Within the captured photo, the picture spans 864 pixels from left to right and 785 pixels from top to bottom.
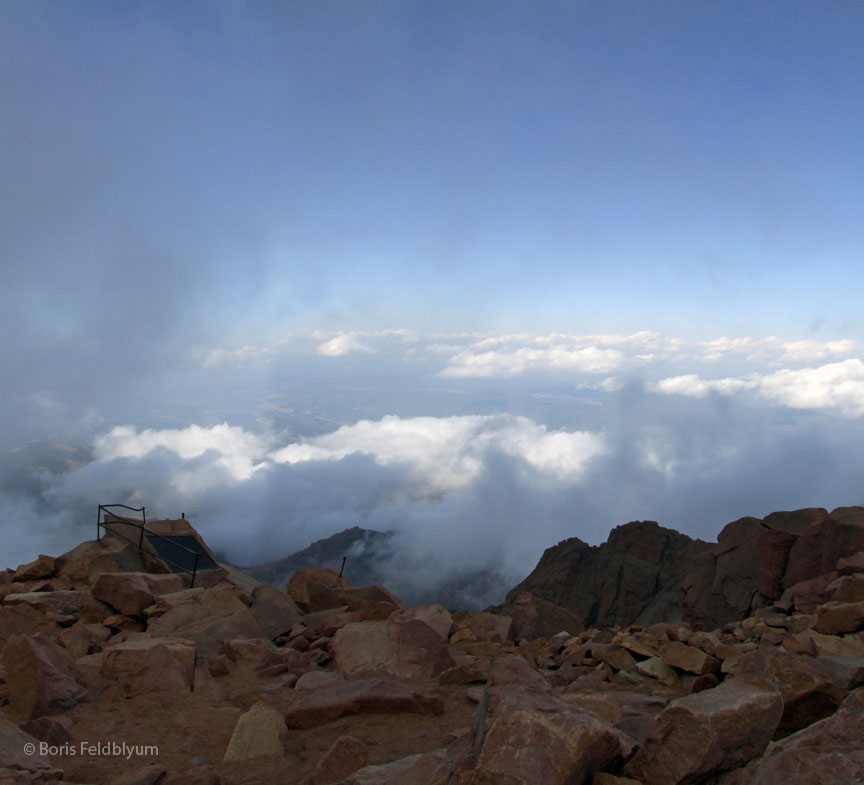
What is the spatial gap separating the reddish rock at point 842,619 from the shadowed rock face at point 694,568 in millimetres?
7082

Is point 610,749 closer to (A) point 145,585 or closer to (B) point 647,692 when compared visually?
(B) point 647,692

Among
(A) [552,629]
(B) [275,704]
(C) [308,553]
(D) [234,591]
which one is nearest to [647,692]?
(B) [275,704]

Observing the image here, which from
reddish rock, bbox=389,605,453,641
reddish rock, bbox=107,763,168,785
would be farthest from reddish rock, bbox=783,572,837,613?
reddish rock, bbox=107,763,168,785

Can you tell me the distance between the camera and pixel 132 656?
29.8ft

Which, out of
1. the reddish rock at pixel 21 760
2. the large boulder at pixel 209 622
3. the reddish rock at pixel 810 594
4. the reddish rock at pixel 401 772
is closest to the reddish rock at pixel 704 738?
the reddish rock at pixel 401 772

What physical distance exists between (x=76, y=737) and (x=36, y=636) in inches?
76.0

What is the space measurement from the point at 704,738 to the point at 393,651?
7.12 meters

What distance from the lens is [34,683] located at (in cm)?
784

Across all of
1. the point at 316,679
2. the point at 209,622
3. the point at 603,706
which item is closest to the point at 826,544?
the point at 603,706

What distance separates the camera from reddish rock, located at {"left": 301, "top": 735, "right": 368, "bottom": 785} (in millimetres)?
5785

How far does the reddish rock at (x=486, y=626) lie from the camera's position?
1335 cm

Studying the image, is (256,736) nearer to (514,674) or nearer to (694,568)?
(514,674)

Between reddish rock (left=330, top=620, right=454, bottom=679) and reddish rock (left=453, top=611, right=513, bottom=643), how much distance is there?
102 inches

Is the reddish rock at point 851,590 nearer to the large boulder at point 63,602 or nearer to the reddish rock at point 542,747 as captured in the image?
the reddish rock at point 542,747
